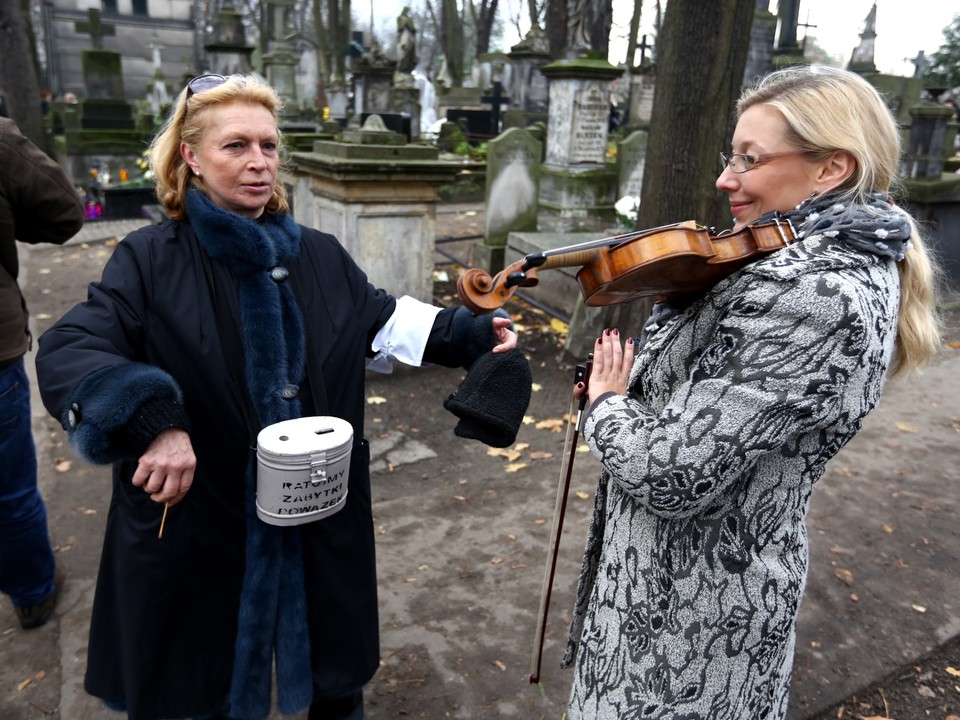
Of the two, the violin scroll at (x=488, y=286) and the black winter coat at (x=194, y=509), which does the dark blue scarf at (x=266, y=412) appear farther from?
the violin scroll at (x=488, y=286)

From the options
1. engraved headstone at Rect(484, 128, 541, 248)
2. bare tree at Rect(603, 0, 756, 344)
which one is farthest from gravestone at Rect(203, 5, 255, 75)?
bare tree at Rect(603, 0, 756, 344)

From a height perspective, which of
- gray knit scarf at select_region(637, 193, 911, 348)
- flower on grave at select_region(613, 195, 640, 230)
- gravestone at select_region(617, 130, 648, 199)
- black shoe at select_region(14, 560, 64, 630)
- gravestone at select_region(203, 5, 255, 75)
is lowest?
black shoe at select_region(14, 560, 64, 630)

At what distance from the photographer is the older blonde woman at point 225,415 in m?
1.91

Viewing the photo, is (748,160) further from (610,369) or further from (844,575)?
(844,575)

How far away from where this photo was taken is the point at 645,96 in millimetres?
18203

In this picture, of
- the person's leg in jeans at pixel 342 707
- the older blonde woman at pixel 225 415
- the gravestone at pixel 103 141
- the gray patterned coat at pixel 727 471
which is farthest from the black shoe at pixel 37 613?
the gravestone at pixel 103 141

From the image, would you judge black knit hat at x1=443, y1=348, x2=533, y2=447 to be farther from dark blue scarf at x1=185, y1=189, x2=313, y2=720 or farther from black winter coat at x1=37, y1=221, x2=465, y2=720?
dark blue scarf at x1=185, y1=189, x2=313, y2=720

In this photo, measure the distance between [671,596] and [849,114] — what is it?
3.40 ft

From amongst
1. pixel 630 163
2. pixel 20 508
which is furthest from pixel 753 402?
pixel 630 163

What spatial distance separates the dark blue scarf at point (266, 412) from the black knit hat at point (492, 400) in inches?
Answer: 17.2

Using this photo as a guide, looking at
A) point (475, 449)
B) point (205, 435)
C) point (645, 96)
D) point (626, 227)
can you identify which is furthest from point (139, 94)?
point (205, 435)

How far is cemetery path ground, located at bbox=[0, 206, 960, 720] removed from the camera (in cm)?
290

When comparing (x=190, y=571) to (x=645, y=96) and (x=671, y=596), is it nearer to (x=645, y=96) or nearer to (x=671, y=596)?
(x=671, y=596)

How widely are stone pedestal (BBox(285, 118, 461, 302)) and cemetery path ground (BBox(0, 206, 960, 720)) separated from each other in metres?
0.92
